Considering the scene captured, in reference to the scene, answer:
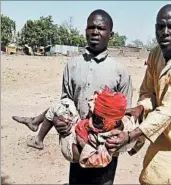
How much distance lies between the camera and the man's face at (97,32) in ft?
8.39

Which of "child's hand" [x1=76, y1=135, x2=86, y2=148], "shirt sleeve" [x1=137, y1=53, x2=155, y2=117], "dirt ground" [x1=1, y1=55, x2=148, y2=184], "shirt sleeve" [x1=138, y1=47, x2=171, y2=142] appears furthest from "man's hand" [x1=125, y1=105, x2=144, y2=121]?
"dirt ground" [x1=1, y1=55, x2=148, y2=184]

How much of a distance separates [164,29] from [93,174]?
1045mm

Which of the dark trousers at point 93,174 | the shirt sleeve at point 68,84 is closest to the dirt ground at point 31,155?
the dark trousers at point 93,174

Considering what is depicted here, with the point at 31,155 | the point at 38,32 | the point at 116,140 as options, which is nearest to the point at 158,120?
the point at 116,140

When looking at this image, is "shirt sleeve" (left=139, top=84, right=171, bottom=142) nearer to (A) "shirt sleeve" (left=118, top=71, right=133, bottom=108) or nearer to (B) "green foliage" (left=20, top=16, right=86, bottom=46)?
(A) "shirt sleeve" (left=118, top=71, right=133, bottom=108)

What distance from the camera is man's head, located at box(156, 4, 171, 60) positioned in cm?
227

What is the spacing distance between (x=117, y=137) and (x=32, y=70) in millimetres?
13555

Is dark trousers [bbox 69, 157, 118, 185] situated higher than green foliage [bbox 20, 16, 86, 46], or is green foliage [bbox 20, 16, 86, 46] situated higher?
dark trousers [bbox 69, 157, 118, 185]

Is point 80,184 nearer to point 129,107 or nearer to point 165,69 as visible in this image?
point 129,107

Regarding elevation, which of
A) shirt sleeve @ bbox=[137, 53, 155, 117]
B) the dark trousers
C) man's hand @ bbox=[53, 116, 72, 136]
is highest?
shirt sleeve @ bbox=[137, 53, 155, 117]

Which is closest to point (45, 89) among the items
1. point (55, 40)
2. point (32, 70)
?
point (32, 70)

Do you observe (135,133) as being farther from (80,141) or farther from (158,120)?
(80,141)

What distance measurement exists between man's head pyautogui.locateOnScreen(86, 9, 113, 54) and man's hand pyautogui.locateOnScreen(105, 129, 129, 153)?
659mm

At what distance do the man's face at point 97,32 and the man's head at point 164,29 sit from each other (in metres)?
0.37
